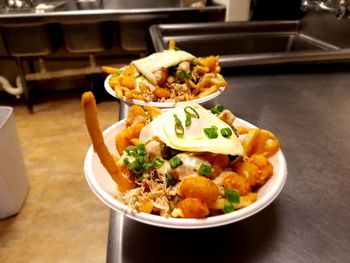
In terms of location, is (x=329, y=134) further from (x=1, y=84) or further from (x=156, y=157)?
(x=1, y=84)

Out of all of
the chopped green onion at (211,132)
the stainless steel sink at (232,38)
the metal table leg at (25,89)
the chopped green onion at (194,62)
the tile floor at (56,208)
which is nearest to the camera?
the chopped green onion at (211,132)

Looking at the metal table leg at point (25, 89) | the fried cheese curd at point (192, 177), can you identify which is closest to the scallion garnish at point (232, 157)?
the fried cheese curd at point (192, 177)

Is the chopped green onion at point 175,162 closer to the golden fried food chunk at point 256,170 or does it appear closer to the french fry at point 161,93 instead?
the golden fried food chunk at point 256,170

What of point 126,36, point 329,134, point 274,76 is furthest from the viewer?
point 126,36

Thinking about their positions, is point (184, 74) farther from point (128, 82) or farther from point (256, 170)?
point (256, 170)

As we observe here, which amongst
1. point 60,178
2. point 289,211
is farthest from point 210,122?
point 60,178

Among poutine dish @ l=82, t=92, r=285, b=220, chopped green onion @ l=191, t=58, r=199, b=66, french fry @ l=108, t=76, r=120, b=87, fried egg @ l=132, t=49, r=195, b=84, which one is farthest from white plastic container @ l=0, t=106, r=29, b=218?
poutine dish @ l=82, t=92, r=285, b=220
